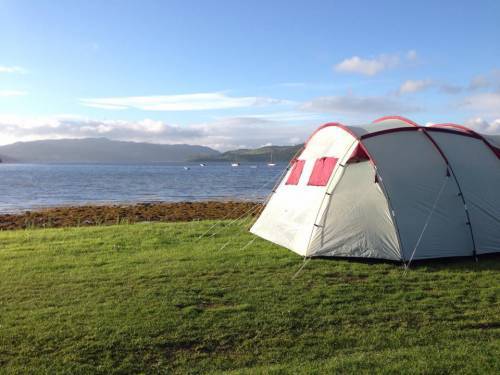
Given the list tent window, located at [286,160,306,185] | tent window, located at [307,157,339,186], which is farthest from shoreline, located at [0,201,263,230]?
tent window, located at [307,157,339,186]

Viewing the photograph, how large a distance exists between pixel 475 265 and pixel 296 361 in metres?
6.54

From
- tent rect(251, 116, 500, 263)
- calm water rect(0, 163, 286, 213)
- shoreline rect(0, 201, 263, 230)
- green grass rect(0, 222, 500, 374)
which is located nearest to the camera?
green grass rect(0, 222, 500, 374)

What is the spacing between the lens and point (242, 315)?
7660 millimetres

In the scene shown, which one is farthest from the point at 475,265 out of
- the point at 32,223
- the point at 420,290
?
the point at 32,223

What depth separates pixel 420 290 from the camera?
9.00 meters

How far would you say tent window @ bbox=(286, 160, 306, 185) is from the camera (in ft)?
43.5

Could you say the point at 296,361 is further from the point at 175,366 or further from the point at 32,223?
the point at 32,223

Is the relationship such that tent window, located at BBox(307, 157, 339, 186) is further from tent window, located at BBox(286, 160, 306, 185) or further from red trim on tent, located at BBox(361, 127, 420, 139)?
red trim on tent, located at BBox(361, 127, 420, 139)

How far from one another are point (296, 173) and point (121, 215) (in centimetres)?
1715

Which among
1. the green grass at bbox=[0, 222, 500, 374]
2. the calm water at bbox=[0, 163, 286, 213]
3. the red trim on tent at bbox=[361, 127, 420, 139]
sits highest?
the red trim on tent at bbox=[361, 127, 420, 139]

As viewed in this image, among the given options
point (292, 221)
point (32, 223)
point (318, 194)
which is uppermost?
point (318, 194)

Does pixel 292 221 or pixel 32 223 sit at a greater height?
pixel 292 221

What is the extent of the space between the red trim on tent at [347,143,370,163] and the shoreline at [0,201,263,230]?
1174 cm

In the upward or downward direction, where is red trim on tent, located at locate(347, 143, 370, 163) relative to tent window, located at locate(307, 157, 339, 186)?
upward
